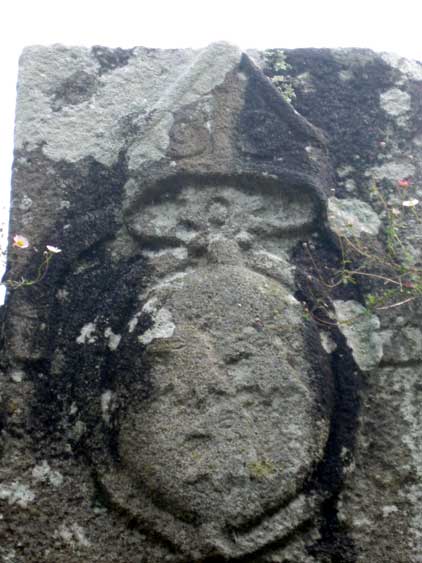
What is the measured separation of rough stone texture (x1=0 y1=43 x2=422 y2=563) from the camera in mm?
2051

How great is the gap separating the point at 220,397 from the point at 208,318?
237 millimetres

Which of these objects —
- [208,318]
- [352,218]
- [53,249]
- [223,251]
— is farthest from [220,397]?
[352,218]

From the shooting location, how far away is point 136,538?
6.71ft

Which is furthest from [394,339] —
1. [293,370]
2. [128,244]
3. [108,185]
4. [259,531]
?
[108,185]

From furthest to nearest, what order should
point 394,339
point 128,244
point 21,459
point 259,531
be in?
point 128,244, point 394,339, point 21,459, point 259,531

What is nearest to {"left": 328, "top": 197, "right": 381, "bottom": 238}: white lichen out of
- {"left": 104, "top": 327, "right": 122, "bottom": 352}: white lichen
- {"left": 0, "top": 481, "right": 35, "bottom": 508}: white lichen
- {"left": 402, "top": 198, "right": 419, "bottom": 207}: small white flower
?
{"left": 402, "top": 198, "right": 419, "bottom": 207}: small white flower

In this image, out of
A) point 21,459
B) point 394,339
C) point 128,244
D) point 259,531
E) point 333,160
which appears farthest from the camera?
point 333,160

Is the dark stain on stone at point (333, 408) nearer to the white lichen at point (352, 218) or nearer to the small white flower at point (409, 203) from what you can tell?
the white lichen at point (352, 218)

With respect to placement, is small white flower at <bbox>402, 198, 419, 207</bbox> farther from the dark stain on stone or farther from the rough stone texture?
the dark stain on stone

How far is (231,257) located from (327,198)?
392 millimetres

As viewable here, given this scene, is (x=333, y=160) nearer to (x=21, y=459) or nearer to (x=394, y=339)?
(x=394, y=339)

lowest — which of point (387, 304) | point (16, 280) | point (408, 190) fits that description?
point (16, 280)

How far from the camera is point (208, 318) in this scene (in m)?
2.26

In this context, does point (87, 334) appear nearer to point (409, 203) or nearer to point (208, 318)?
point (208, 318)
